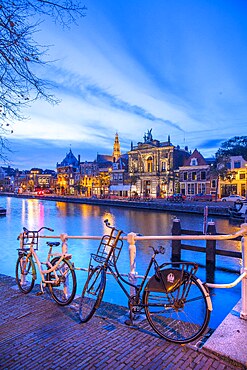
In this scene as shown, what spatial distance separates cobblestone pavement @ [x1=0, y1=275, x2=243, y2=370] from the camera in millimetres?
3057

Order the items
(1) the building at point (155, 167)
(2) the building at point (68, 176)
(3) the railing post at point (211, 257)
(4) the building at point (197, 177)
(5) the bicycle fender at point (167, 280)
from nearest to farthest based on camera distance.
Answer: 1. (5) the bicycle fender at point (167, 280)
2. (3) the railing post at point (211, 257)
3. (4) the building at point (197, 177)
4. (1) the building at point (155, 167)
5. (2) the building at point (68, 176)

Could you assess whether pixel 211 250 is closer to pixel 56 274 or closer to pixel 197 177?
pixel 56 274

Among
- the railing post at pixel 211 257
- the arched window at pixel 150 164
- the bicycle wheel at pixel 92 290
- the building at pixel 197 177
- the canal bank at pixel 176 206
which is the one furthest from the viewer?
the arched window at pixel 150 164

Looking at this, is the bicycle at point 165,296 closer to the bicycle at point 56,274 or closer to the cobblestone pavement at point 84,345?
the cobblestone pavement at point 84,345

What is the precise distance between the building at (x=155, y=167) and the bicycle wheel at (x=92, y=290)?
5459 centimetres

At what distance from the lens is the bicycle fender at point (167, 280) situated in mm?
3512

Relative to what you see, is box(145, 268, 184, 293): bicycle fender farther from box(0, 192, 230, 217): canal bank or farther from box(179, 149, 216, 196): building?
box(179, 149, 216, 196): building

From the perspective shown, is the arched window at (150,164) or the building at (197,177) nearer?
the building at (197,177)

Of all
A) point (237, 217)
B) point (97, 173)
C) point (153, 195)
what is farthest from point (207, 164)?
point (97, 173)

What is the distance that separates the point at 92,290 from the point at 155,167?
58719mm

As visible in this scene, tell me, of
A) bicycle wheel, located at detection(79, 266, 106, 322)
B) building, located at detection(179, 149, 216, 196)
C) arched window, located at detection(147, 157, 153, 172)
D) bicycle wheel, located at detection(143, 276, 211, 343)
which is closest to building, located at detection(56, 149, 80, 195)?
arched window, located at detection(147, 157, 153, 172)

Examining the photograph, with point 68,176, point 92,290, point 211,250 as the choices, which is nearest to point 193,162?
point 211,250

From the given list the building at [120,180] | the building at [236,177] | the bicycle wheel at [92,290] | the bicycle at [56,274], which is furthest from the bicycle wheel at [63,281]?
the building at [120,180]

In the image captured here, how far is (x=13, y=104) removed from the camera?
4496 mm
